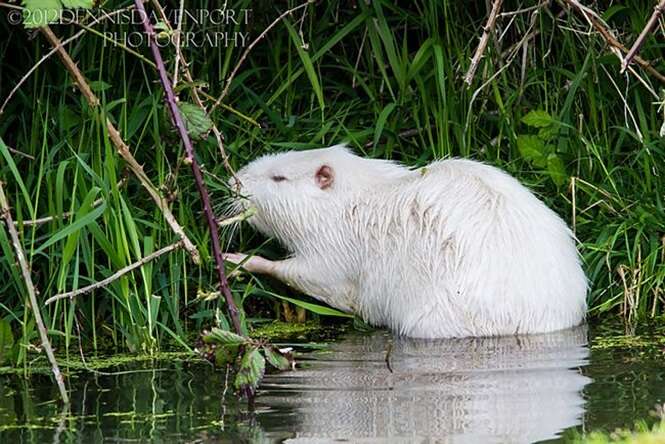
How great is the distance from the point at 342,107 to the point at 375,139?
1.21 feet

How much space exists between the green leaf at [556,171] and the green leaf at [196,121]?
231 centimetres

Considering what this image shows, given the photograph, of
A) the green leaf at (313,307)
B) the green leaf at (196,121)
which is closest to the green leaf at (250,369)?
the green leaf at (196,121)

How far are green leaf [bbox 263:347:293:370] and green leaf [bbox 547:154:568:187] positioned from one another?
2.46m

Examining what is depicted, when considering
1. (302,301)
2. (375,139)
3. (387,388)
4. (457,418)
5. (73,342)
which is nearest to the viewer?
(457,418)

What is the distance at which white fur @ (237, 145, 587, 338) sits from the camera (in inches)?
212

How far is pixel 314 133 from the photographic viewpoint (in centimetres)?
662

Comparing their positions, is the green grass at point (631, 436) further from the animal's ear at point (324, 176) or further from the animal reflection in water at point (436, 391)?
the animal's ear at point (324, 176)

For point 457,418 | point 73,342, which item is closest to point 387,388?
point 457,418

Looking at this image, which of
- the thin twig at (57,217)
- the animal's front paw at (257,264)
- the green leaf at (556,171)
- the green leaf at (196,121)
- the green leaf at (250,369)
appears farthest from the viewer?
the green leaf at (556,171)

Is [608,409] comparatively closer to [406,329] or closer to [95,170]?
[406,329]

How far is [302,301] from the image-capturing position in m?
6.03

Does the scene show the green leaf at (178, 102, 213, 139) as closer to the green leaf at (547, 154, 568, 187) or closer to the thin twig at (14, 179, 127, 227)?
the thin twig at (14, 179, 127, 227)

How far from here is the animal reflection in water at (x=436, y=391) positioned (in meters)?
3.81

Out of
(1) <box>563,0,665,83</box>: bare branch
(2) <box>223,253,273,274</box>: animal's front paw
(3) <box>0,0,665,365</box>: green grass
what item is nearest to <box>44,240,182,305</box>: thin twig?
(3) <box>0,0,665,365</box>: green grass
